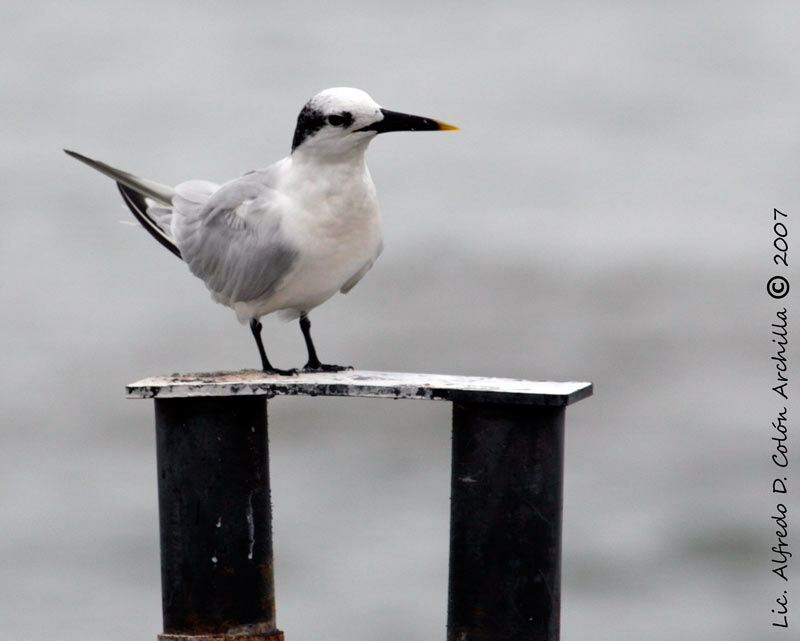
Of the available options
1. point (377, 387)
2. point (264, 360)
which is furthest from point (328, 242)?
point (377, 387)

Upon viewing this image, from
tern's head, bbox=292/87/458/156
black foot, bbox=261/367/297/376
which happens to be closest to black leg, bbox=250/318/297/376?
black foot, bbox=261/367/297/376

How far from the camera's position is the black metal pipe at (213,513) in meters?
6.20

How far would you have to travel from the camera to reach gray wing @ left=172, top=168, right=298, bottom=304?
262 inches

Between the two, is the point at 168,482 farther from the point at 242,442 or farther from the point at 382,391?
the point at 382,391

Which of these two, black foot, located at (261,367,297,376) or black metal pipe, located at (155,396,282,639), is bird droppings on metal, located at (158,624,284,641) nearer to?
black metal pipe, located at (155,396,282,639)

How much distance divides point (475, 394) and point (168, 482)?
1.16 metres

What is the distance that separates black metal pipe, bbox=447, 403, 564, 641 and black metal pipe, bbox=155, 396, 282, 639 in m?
0.76

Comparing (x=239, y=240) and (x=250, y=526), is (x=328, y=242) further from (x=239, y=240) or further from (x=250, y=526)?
(x=250, y=526)

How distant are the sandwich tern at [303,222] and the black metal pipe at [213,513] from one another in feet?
1.51

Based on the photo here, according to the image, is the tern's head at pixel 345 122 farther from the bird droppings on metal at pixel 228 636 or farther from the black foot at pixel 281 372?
the bird droppings on metal at pixel 228 636

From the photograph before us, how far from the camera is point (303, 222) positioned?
6590mm

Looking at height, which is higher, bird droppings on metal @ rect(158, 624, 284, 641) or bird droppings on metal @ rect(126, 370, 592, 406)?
bird droppings on metal @ rect(126, 370, 592, 406)

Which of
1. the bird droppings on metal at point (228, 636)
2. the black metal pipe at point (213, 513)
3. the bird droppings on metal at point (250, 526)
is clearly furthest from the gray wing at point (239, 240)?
the bird droppings on metal at point (228, 636)

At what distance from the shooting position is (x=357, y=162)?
656 centimetres
